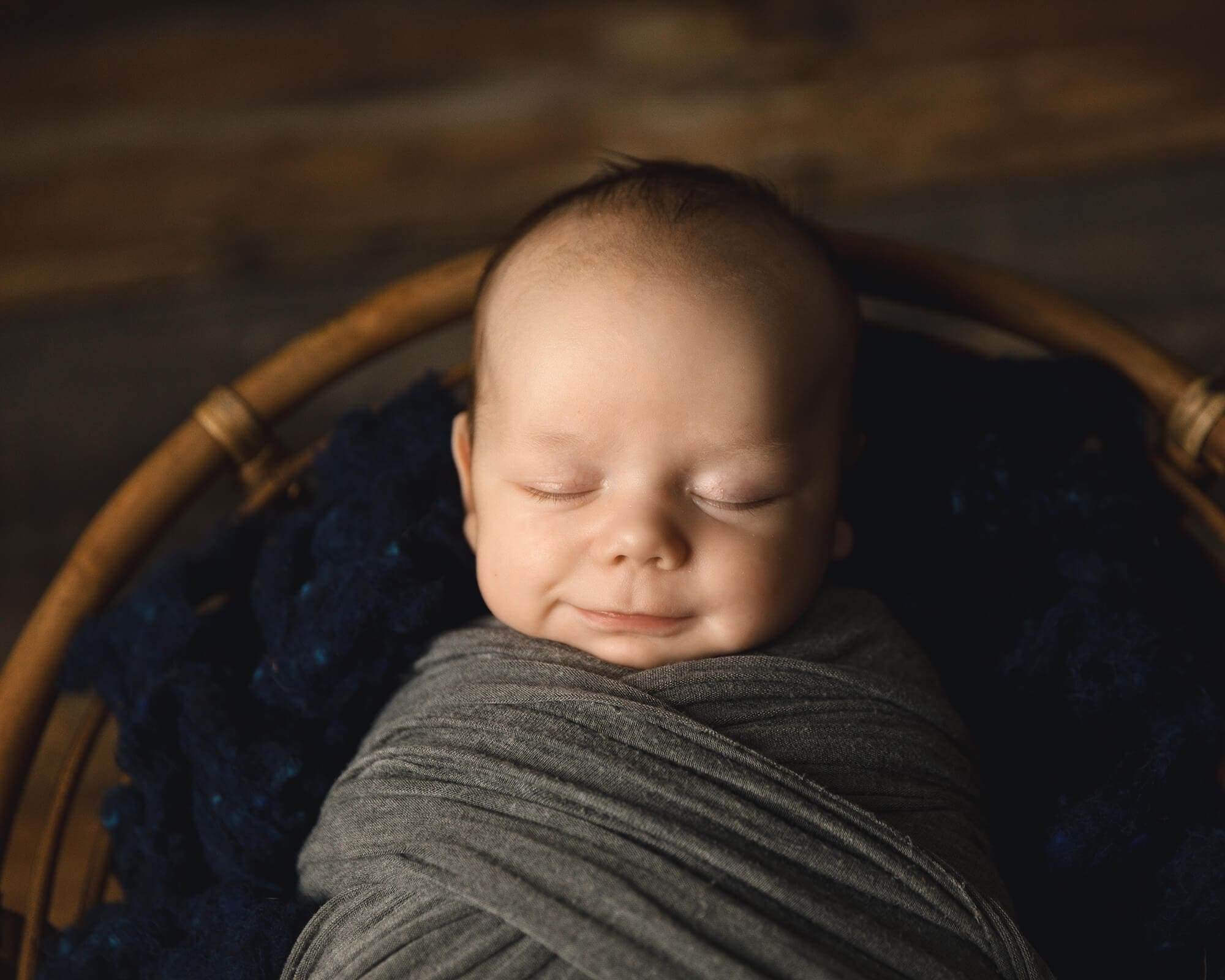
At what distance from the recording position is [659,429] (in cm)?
81

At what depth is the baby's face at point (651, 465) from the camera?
2.65 ft

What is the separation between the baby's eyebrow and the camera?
0.82 meters

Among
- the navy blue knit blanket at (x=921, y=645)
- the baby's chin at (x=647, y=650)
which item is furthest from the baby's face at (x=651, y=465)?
the navy blue knit blanket at (x=921, y=645)

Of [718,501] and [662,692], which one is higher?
[718,501]

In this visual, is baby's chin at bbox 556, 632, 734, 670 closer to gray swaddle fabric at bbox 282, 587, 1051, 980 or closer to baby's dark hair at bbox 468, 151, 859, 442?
gray swaddle fabric at bbox 282, 587, 1051, 980

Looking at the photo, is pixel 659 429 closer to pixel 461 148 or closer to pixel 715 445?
pixel 715 445

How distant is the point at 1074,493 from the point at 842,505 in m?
A: 0.21

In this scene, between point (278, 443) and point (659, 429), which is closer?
point (659, 429)

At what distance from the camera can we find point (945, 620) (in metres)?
1.03

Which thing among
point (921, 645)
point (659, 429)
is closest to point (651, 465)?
point (659, 429)

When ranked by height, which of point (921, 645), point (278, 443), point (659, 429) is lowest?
point (921, 645)

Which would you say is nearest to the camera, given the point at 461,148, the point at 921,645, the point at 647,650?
the point at 647,650

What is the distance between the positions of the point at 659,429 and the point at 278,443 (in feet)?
1.52

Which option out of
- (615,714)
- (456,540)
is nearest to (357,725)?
(456,540)
